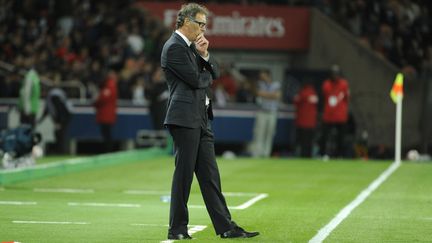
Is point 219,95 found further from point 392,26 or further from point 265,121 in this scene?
point 392,26

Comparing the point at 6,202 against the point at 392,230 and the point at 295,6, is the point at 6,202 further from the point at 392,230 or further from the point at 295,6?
the point at 295,6

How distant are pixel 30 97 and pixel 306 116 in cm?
754

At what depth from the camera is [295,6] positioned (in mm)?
35031

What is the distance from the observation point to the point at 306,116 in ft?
96.0

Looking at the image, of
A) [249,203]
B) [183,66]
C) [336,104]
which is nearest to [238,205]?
[249,203]

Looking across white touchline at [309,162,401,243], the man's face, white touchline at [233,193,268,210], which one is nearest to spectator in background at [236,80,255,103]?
white touchline at [309,162,401,243]

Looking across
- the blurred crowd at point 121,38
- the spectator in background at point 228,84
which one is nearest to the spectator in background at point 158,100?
the blurred crowd at point 121,38

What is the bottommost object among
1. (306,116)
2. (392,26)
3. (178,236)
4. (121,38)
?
(178,236)

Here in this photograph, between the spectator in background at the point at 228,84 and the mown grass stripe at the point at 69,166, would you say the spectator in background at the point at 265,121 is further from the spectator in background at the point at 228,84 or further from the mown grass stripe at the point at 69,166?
the mown grass stripe at the point at 69,166

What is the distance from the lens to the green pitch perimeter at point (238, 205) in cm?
1159

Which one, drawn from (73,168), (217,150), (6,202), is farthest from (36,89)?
(6,202)

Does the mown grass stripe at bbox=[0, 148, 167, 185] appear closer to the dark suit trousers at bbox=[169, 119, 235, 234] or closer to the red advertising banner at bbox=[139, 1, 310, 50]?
the red advertising banner at bbox=[139, 1, 310, 50]

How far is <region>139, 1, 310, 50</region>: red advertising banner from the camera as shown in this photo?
34500 mm

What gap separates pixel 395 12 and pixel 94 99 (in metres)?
10.2
